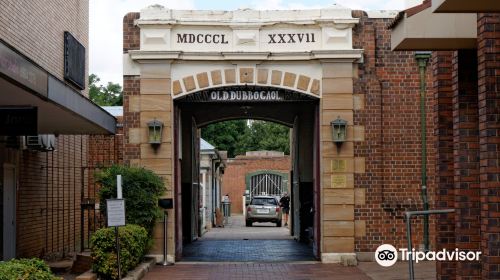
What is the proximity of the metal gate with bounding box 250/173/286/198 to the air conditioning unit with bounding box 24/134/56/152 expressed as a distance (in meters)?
37.9

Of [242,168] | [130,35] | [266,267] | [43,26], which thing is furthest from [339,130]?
[242,168]

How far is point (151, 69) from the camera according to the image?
1798 centimetres

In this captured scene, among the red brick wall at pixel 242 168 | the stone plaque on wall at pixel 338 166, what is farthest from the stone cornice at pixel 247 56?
the red brick wall at pixel 242 168

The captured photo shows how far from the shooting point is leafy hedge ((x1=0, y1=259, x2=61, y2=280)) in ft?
25.5

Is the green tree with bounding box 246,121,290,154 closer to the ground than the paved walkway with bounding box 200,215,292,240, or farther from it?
farther from it

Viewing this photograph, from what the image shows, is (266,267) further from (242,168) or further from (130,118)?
(242,168)

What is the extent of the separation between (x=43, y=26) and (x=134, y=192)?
4.39 meters

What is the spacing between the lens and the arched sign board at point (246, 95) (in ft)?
60.5

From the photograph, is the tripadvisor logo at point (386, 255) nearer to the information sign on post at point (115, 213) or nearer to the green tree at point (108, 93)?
the information sign on post at point (115, 213)

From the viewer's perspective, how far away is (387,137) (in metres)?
18.2

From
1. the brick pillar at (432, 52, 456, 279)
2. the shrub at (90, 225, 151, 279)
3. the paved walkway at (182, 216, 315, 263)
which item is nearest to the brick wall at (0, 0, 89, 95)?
the shrub at (90, 225, 151, 279)

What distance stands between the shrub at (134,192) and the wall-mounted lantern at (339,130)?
12.5 feet

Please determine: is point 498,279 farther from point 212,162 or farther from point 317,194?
point 212,162

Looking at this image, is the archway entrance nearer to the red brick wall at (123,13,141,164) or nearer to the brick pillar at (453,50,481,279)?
the red brick wall at (123,13,141,164)
